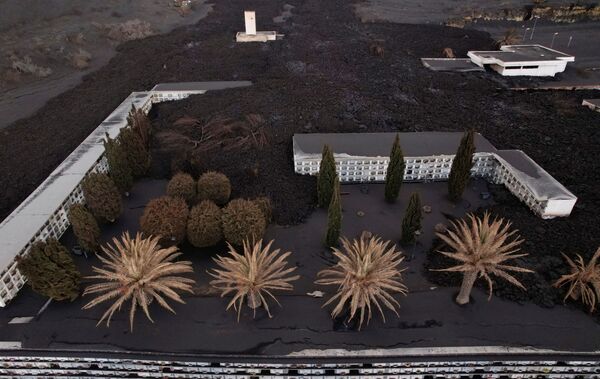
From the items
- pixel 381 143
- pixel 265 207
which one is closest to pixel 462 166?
pixel 381 143

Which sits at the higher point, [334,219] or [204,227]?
[334,219]

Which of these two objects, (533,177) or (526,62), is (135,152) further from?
(526,62)

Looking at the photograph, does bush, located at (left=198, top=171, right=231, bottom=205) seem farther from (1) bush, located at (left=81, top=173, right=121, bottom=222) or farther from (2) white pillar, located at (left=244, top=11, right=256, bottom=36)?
(2) white pillar, located at (left=244, top=11, right=256, bottom=36)

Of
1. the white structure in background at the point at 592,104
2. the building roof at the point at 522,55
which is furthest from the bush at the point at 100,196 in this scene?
the building roof at the point at 522,55

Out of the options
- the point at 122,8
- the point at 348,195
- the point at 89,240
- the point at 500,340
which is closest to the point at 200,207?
the point at 89,240

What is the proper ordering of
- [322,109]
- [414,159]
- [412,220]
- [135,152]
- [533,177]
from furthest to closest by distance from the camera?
[322,109], [135,152], [414,159], [533,177], [412,220]

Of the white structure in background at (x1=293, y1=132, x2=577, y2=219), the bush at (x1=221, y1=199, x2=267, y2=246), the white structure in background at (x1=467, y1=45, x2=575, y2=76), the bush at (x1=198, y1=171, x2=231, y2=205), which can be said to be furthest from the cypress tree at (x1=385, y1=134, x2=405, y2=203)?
the white structure in background at (x1=467, y1=45, x2=575, y2=76)
